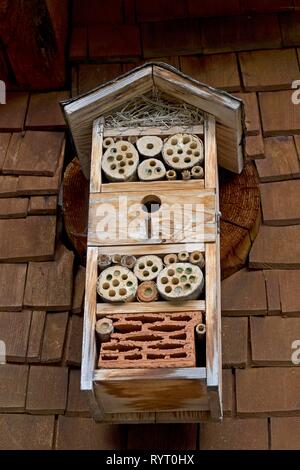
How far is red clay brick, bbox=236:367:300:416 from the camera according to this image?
3.21 metres

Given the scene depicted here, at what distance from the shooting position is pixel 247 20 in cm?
381

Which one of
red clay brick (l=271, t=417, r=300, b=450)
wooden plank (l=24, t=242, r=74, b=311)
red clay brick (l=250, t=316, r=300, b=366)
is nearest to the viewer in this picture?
red clay brick (l=271, t=417, r=300, b=450)

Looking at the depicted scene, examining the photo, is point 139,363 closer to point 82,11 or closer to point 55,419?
point 55,419

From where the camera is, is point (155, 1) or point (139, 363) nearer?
point (139, 363)

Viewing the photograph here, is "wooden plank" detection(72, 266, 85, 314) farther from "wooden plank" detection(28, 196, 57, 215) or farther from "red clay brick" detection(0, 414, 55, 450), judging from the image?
"red clay brick" detection(0, 414, 55, 450)

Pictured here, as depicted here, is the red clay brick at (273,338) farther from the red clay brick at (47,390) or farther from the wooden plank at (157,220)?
the red clay brick at (47,390)

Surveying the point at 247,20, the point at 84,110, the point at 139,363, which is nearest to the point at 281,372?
the point at 139,363

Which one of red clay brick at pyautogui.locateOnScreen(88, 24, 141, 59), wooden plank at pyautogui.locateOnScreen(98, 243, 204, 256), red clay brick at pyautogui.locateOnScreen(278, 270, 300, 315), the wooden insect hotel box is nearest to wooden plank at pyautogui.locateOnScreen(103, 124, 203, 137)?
the wooden insect hotel box

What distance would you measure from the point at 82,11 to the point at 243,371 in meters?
1.18

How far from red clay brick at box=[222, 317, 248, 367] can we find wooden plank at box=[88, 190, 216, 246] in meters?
0.34

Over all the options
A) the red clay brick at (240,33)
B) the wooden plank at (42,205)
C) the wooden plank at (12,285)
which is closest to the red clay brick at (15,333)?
the wooden plank at (12,285)

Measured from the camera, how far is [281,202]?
11.5ft

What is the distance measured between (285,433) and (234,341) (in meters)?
0.26

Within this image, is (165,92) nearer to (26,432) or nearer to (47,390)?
(47,390)
